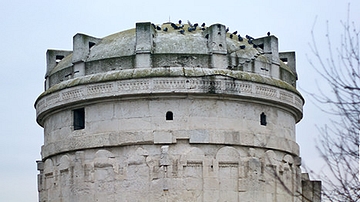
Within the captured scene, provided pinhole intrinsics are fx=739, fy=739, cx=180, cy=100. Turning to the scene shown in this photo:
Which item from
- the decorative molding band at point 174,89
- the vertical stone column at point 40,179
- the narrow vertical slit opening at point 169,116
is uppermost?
the decorative molding band at point 174,89

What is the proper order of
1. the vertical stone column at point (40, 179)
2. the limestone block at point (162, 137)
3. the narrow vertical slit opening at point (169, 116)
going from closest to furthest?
1. the limestone block at point (162, 137)
2. the narrow vertical slit opening at point (169, 116)
3. the vertical stone column at point (40, 179)

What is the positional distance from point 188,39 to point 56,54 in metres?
5.03

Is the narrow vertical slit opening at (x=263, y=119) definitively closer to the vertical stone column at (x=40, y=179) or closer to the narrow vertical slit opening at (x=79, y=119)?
the narrow vertical slit opening at (x=79, y=119)

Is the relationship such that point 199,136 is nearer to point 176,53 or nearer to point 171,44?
point 176,53

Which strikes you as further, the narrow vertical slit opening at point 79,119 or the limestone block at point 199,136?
the narrow vertical slit opening at point 79,119

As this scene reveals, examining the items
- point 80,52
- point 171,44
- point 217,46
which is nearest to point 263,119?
point 217,46

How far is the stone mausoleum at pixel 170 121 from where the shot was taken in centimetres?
2081

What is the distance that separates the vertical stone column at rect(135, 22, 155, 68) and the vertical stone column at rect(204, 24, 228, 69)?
177 cm

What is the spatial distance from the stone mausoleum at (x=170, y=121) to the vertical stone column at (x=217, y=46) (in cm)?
3

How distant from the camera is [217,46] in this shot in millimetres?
21672

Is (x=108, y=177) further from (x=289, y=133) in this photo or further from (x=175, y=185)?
(x=289, y=133)

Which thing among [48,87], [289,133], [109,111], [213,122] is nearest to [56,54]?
[48,87]

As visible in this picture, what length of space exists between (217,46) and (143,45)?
7.12 feet

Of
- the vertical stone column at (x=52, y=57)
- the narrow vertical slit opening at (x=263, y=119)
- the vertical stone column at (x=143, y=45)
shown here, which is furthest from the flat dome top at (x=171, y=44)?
the narrow vertical slit opening at (x=263, y=119)
